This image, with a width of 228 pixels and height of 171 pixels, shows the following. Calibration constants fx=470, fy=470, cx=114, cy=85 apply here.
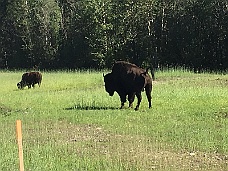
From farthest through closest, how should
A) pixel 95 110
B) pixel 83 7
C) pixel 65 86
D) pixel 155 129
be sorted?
1. pixel 83 7
2. pixel 65 86
3. pixel 95 110
4. pixel 155 129

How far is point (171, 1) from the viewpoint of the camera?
3838 centimetres

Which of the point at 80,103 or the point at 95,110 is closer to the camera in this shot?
the point at 95,110

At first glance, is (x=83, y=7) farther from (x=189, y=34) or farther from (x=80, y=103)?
(x=80, y=103)

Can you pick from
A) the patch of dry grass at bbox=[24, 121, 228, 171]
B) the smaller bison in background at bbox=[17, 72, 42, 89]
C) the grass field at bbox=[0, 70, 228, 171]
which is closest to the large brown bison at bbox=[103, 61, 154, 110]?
the grass field at bbox=[0, 70, 228, 171]

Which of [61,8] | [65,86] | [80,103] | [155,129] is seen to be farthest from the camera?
[61,8]

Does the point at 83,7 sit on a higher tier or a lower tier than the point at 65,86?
higher

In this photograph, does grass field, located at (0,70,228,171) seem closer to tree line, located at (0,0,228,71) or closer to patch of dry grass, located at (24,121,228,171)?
patch of dry grass, located at (24,121,228,171)

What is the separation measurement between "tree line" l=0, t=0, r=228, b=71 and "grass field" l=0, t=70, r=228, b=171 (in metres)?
18.7

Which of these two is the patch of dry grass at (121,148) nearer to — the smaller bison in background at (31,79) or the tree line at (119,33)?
the smaller bison in background at (31,79)

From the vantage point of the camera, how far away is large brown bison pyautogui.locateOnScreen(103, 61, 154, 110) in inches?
577

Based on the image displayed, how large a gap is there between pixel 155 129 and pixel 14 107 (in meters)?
7.10

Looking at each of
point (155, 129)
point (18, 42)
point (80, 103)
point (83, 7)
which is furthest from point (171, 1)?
→ point (155, 129)

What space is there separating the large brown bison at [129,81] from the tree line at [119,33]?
20957 mm

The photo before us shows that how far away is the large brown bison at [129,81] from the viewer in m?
Answer: 14.7
